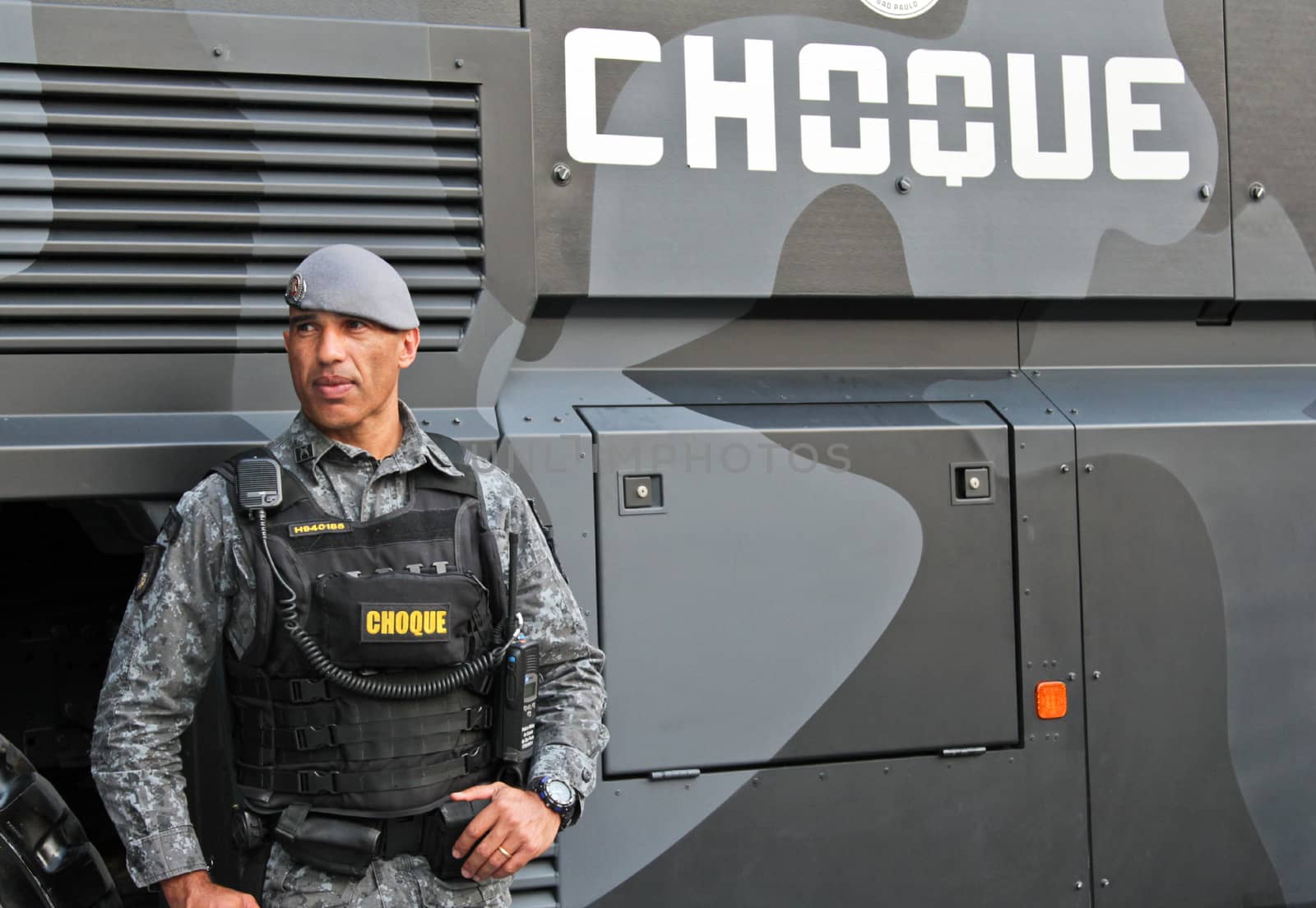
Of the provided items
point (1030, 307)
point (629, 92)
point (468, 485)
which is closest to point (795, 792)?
point (468, 485)

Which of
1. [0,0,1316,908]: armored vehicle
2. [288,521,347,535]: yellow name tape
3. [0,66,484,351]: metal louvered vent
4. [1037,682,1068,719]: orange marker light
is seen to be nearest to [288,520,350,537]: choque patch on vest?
[288,521,347,535]: yellow name tape

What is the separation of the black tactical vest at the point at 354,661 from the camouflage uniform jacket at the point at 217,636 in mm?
59

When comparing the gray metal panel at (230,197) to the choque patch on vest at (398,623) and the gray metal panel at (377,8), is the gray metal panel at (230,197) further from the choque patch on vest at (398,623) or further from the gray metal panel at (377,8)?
the choque patch on vest at (398,623)

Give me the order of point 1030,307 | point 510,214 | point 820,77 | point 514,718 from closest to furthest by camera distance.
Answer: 1. point 514,718
2. point 510,214
3. point 820,77
4. point 1030,307

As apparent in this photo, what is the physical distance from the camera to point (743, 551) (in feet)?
8.04

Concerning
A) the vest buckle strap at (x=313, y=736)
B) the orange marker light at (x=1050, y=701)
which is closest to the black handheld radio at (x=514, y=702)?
the vest buckle strap at (x=313, y=736)

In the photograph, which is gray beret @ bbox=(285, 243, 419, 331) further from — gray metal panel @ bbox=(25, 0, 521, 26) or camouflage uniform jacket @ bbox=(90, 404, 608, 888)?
gray metal panel @ bbox=(25, 0, 521, 26)

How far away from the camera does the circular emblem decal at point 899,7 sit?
2.59 meters

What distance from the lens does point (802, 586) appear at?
248cm

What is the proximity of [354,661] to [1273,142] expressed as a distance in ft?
7.33

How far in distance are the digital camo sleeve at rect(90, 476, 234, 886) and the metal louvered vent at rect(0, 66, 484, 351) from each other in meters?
0.48

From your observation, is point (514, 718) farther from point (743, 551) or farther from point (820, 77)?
point (820, 77)

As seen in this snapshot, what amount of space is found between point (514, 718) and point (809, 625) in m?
0.74

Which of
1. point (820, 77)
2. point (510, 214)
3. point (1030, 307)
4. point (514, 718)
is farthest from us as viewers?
point (1030, 307)
